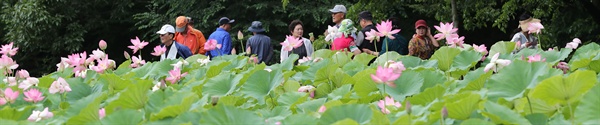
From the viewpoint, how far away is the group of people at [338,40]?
315 inches

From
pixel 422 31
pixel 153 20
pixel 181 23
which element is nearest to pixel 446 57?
pixel 422 31

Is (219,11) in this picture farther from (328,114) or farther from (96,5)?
(328,114)

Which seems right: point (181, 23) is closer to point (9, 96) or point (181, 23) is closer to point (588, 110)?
point (9, 96)

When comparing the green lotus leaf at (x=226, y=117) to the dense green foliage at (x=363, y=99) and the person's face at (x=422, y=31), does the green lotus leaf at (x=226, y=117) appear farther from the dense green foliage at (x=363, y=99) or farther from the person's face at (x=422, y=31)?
the person's face at (x=422, y=31)

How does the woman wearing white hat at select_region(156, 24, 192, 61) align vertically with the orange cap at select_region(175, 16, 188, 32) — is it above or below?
below

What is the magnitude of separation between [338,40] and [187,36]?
6.70 feet

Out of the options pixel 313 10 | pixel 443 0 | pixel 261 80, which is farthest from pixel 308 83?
pixel 313 10

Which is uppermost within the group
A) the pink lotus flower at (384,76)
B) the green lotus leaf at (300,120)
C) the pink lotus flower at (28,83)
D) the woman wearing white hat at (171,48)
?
the woman wearing white hat at (171,48)

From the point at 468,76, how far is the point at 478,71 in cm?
4

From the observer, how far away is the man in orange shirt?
9.91m

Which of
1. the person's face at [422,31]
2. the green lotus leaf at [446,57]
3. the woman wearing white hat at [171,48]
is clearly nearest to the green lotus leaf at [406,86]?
the green lotus leaf at [446,57]

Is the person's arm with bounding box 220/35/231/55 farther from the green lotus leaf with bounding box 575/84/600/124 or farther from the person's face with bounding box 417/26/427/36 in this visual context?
the green lotus leaf with bounding box 575/84/600/124

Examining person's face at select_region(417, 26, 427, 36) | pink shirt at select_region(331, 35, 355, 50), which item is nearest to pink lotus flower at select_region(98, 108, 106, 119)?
person's face at select_region(417, 26, 427, 36)

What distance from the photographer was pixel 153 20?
61.7 ft
